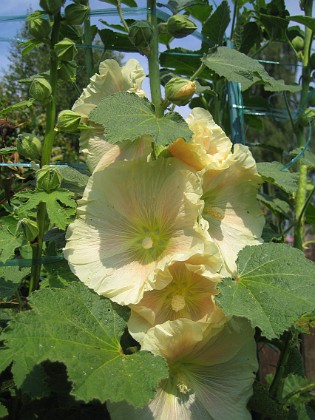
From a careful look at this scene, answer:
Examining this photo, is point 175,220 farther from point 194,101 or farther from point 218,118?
point 194,101

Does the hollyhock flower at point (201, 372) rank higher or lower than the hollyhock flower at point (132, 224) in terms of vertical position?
lower

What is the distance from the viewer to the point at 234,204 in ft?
3.03

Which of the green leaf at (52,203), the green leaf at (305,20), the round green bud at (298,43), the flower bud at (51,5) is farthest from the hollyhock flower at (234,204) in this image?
the round green bud at (298,43)

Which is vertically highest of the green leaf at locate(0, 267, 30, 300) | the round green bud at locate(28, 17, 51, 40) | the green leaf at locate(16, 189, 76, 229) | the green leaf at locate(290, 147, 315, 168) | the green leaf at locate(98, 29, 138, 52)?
the round green bud at locate(28, 17, 51, 40)

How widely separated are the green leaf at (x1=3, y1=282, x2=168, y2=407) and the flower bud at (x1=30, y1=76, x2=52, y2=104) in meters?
0.26

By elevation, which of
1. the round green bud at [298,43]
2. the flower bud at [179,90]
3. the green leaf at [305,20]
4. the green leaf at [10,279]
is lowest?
the green leaf at [10,279]

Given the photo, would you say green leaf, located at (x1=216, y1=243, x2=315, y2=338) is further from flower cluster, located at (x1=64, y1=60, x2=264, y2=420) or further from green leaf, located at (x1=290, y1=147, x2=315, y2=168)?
green leaf, located at (x1=290, y1=147, x2=315, y2=168)

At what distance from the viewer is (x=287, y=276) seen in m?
0.79

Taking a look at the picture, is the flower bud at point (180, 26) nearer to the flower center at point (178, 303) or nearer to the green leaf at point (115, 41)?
the green leaf at point (115, 41)

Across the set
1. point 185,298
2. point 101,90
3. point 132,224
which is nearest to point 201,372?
point 185,298

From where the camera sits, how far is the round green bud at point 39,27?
2.63 ft

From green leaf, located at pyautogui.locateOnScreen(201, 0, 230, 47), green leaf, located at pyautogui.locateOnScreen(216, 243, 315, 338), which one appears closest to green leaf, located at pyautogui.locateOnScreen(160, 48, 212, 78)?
green leaf, located at pyautogui.locateOnScreen(201, 0, 230, 47)

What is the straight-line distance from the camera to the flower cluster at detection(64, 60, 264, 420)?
745mm

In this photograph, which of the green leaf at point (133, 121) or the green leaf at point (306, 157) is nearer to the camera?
the green leaf at point (133, 121)
